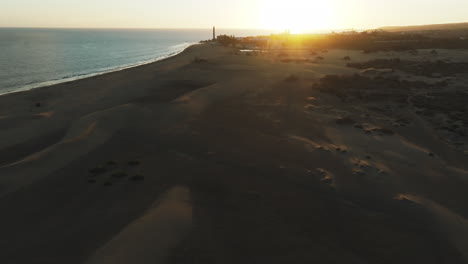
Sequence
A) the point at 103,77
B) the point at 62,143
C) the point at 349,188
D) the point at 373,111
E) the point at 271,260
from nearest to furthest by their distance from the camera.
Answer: the point at 271,260 < the point at 349,188 < the point at 62,143 < the point at 373,111 < the point at 103,77

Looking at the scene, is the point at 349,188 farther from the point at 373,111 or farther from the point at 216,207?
the point at 373,111

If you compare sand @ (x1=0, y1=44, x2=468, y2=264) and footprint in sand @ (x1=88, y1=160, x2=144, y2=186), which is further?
footprint in sand @ (x1=88, y1=160, x2=144, y2=186)

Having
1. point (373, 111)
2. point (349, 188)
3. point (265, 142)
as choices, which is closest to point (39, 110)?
point (265, 142)

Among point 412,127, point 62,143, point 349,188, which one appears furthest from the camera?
point 412,127

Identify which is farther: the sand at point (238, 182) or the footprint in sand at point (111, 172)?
the footprint in sand at point (111, 172)

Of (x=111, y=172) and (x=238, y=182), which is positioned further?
(x=111, y=172)

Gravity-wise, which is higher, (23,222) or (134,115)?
(134,115)

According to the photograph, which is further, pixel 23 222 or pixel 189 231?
pixel 23 222
